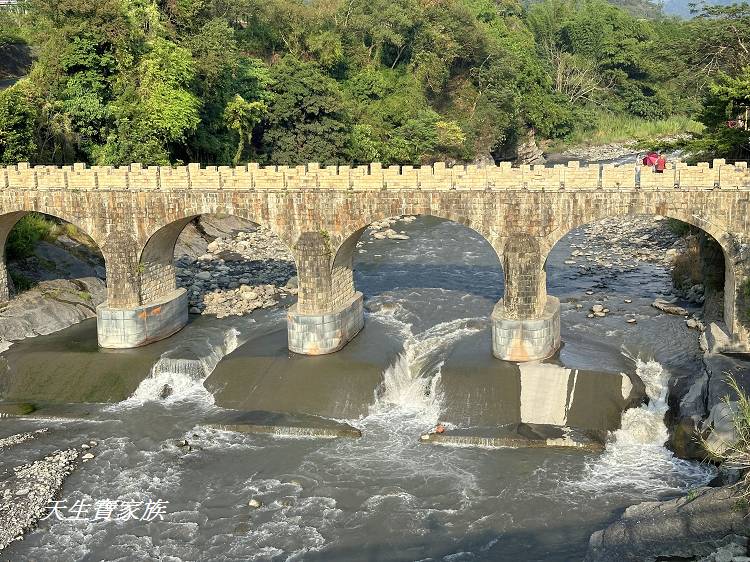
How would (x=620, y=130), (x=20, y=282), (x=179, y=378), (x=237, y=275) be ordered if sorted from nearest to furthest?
(x=179, y=378) → (x=20, y=282) → (x=237, y=275) → (x=620, y=130)

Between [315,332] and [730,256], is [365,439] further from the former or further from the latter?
[730,256]

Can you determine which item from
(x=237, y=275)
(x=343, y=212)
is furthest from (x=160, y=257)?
(x=343, y=212)

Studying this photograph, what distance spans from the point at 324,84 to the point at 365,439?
41.1m

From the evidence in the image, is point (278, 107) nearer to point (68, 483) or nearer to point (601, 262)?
point (601, 262)

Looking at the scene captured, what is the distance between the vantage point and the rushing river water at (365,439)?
21500 millimetres

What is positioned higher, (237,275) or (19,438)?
(237,275)

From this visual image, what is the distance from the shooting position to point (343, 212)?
3225 cm

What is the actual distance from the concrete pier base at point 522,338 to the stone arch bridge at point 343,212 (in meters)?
0.05

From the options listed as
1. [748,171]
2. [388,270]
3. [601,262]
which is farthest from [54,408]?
[601,262]

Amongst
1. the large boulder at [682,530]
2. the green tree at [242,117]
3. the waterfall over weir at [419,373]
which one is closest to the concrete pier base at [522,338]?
the waterfall over weir at [419,373]

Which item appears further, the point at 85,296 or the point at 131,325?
the point at 85,296

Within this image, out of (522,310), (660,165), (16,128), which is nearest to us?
(660,165)

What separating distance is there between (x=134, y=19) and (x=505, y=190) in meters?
32.9

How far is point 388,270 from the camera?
45.8m
